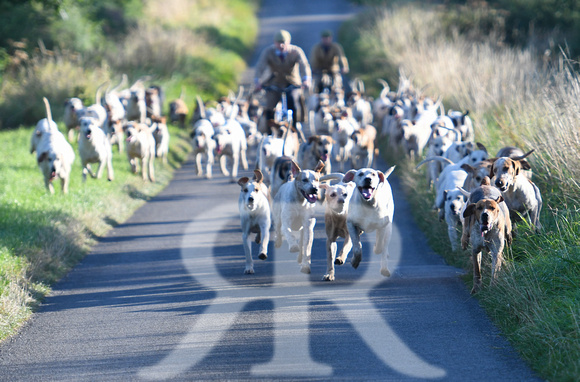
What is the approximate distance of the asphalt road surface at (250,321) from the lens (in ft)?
18.8

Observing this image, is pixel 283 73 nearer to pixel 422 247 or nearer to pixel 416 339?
pixel 422 247

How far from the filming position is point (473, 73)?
17.5 metres

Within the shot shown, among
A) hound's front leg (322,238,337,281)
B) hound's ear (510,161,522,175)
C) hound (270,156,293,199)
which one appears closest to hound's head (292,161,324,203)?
hound's front leg (322,238,337,281)

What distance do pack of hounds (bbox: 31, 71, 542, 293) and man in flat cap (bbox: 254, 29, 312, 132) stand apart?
507 mm

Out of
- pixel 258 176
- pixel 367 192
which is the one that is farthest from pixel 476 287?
pixel 258 176

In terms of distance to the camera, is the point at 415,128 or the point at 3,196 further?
the point at 415,128

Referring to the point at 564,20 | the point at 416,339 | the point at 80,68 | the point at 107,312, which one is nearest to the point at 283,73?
the point at 107,312

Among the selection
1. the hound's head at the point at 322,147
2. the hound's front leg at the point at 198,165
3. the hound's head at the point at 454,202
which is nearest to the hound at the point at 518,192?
the hound's head at the point at 454,202

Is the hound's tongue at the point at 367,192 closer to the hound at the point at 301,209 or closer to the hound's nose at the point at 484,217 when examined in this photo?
the hound at the point at 301,209

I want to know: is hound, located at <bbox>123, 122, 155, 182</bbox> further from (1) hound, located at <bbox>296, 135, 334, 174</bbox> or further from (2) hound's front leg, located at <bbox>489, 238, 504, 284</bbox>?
(2) hound's front leg, located at <bbox>489, 238, 504, 284</bbox>

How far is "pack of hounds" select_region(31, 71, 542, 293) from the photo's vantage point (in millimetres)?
7711

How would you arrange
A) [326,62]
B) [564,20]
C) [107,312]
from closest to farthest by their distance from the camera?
[107,312], [326,62], [564,20]

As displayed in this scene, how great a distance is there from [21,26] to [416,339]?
23948 millimetres

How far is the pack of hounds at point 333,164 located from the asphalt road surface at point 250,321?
0.38 metres
